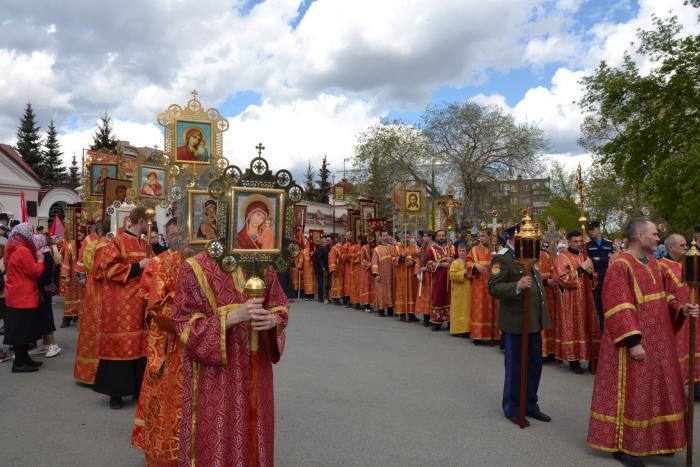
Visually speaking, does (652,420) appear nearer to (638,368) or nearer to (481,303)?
(638,368)

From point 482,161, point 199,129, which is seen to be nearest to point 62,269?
point 199,129

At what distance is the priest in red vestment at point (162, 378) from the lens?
12.8 feet

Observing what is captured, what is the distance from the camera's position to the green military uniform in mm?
5707

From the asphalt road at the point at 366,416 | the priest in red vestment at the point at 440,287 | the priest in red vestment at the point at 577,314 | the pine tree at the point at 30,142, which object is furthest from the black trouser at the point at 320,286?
the pine tree at the point at 30,142

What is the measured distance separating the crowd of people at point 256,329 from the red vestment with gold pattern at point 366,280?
4.35 meters

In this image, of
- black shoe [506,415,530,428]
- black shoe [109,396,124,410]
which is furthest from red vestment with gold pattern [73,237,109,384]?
black shoe [506,415,530,428]

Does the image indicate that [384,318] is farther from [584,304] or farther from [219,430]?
[219,430]

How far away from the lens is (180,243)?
14.0ft

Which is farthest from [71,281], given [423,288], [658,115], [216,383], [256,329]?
[658,115]

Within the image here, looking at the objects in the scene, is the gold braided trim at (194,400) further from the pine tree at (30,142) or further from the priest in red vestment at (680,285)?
the pine tree at (30,142)

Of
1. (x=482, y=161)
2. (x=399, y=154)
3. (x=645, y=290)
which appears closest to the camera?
(x=645, y=290)

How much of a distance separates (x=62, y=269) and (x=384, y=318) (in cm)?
753

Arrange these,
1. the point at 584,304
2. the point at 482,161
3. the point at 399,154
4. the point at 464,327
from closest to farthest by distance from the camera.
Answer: the point at 584,304 → the point at 464,327 → the point at 482,161 → the point at 399,154

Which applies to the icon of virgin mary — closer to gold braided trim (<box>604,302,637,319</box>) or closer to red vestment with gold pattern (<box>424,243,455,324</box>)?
gold braided trim (<box>604,302,637,319</box>)
